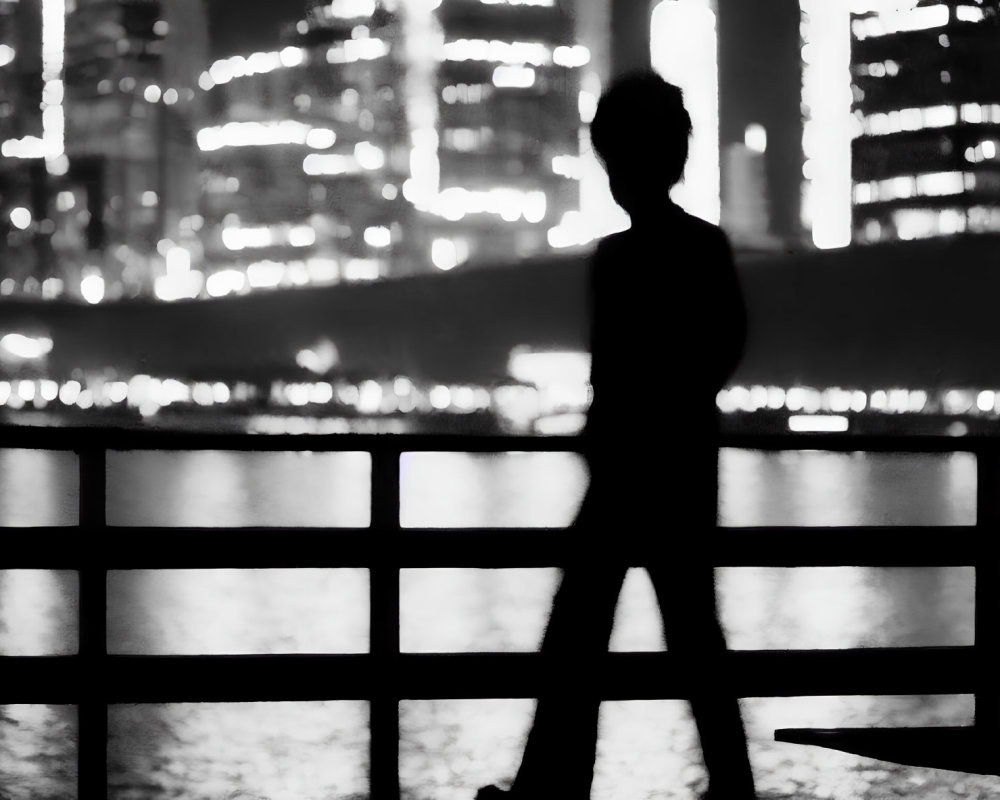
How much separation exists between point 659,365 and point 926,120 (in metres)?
96.0

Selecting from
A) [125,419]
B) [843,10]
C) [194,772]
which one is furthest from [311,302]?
[194,772]

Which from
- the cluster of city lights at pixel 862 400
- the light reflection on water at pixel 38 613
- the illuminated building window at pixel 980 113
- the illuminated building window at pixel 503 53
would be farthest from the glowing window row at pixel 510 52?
the light reflection on water at pixel 38 613

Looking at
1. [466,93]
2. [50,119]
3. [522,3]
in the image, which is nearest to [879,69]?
[522,3]

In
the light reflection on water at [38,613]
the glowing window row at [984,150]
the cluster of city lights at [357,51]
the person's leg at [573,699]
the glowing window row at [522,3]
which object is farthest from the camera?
the cluster of city lights at [357,51]

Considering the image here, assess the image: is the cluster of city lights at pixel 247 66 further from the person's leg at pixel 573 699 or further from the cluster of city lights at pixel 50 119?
the person's leg at pixel 573 699

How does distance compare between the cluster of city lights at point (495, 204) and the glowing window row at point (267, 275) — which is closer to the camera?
the cluster of city lights at point (495, 204)

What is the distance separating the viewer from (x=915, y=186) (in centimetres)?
8494

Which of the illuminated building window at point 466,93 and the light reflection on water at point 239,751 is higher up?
the illuminated building window at point 466,93

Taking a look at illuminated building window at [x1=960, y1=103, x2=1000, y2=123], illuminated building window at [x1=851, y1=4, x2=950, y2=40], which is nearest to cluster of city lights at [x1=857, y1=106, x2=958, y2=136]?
illuminated building window at [x1=960, y1=103, x2=1000, y2=123]

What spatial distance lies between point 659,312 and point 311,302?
7950cm

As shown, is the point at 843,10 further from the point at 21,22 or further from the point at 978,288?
the point at 21,22

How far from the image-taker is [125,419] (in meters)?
82.7

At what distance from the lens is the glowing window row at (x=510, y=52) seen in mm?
103500

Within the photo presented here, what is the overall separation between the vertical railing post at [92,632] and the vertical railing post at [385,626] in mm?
689
